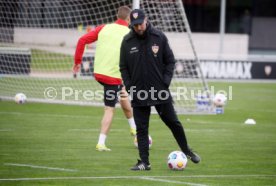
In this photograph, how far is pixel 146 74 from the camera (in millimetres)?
10695

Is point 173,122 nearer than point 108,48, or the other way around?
point 173,122

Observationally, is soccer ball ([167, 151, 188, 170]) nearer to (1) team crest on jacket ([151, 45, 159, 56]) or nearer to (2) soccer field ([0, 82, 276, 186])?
(2) soccer field ([0, 82, 276, 186])

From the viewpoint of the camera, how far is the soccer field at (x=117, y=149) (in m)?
10.1

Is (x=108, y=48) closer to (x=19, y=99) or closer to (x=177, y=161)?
(x=177, y=161)

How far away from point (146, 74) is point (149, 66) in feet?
0.36

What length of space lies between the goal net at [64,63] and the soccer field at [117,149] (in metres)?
1.56

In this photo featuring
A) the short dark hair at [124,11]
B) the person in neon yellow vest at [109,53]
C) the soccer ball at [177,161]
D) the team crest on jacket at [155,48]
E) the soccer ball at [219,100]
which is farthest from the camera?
the soccer ball at [219,100]

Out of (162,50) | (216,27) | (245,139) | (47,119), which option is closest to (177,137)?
(162,50)

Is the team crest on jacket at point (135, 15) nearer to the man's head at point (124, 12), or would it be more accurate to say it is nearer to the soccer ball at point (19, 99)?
the man's head at point (124, 12)

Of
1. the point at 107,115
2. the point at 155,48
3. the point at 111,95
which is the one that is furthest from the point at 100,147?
the point at 155,48

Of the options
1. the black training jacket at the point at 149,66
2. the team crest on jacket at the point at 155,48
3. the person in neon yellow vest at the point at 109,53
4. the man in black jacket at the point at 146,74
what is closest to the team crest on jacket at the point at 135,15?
the man in black jacket at the point at 146,74

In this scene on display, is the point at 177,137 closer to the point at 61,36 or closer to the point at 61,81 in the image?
the point at 61,81

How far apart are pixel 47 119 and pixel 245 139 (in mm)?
4688

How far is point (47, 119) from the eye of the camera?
17344mm
